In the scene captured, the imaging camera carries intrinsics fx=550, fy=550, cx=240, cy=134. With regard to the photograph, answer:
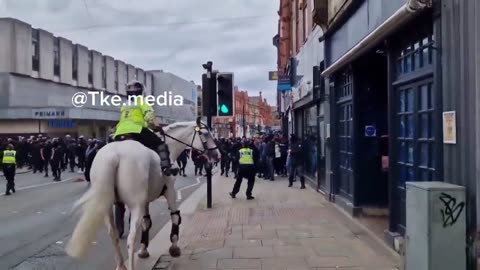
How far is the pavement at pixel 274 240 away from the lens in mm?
7078

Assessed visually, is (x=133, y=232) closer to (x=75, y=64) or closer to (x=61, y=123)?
(x=61, y=123)

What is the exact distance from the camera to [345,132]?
38.9ft

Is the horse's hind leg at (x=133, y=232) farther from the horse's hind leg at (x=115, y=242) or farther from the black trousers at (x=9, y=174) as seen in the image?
the black trousers at (x=9, y=174)

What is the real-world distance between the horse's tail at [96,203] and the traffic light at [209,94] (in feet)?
22.3

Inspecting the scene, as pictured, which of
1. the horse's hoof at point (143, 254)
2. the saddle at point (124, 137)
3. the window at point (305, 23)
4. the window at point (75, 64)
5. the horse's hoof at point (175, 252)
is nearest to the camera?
the saddle at point (124, 137)

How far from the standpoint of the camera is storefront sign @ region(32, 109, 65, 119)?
136 feet

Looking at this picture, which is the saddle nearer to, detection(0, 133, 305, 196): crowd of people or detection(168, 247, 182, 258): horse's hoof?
detection(168, 247, 182, 258): horse's hoof

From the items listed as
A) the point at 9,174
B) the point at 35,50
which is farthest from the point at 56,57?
the point at 9,174

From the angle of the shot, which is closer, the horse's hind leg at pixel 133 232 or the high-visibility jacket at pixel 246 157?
the horse's hind leg at pixel 133 232

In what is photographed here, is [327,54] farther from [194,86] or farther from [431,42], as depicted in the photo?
[194,86]

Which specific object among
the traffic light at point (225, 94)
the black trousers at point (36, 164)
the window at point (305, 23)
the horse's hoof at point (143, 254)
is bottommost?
the horse's hoof at point (143, 254)

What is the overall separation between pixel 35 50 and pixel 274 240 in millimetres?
42269

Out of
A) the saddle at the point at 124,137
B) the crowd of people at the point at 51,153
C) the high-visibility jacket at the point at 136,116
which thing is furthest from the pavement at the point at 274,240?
the crowd of people at the point at 51,153

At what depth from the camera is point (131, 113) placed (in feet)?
22.1
